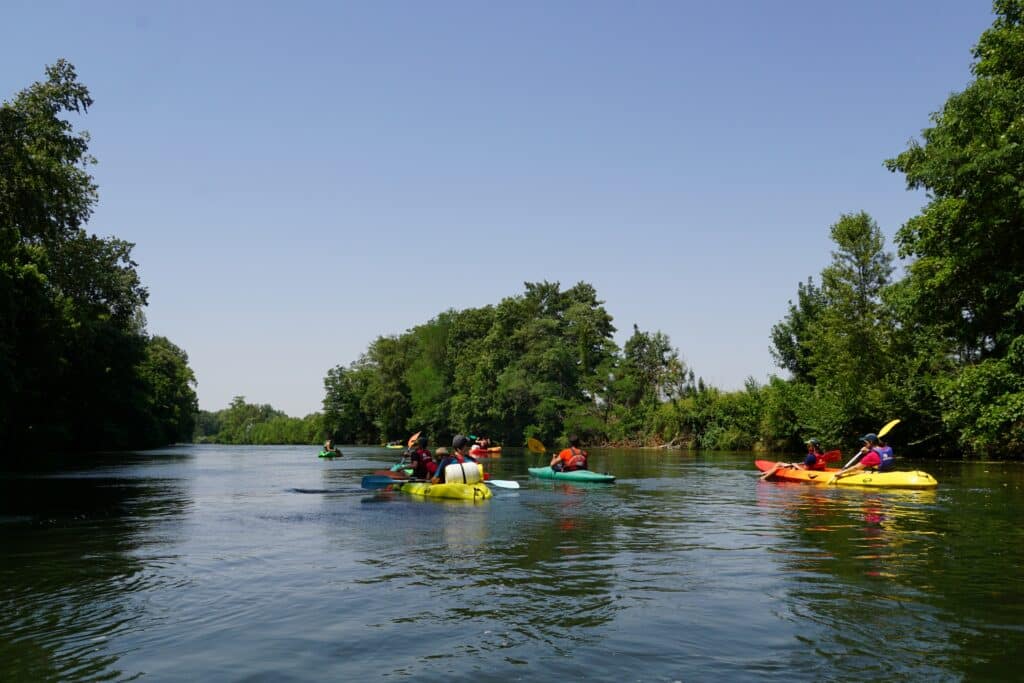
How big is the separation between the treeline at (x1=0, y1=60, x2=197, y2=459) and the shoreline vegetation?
0.10m

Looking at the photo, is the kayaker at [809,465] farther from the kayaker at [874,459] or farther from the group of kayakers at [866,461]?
the kayaker at [874,459]

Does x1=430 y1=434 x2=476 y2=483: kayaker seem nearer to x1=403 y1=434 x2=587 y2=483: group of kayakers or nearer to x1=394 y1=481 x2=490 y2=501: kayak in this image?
x1=403 y1=434 x2=587 y2=483: group of kayakers

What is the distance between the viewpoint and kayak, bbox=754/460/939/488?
2156 cm

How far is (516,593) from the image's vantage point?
9.11 meters

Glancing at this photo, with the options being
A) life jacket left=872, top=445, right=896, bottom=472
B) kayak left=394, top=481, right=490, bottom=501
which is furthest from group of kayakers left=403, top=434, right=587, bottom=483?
life jacket left=872, top=445, right=896, bottom=472

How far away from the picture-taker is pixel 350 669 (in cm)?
642

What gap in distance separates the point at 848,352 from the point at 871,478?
23.3m

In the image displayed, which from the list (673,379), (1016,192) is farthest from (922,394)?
(673,379)

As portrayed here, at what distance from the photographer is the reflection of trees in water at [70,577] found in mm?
6648

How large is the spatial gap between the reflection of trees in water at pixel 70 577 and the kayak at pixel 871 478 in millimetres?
17809

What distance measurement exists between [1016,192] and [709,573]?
19.8 meters

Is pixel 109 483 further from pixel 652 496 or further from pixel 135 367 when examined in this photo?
pixel 135 367

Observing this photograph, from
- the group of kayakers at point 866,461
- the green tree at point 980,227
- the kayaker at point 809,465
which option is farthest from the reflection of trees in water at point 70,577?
the green tree at point 980,227

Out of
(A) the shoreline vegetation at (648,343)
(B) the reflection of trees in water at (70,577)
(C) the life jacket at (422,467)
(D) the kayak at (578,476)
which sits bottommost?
(B) the reflection of trees in water at (70,577)
